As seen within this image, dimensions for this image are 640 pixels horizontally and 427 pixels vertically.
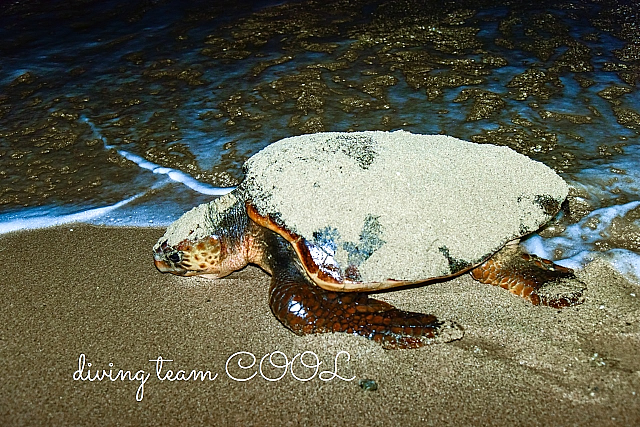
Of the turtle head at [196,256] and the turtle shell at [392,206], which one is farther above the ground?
the turtle shell at [392,206]

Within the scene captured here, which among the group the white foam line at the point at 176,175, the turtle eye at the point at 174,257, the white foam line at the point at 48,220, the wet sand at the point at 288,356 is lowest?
the white foam line at the point at 176,175

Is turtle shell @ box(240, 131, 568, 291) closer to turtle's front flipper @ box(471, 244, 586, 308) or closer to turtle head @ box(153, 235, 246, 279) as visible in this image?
turtle's front flipper @ box(471, 244, 586, 308)

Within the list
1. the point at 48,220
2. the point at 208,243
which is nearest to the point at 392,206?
the point at 208,243

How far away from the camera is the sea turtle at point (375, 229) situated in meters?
2.21

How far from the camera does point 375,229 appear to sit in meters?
2.22

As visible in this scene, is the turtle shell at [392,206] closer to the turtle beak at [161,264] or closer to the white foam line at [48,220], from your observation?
the turtle beak at [161,264]

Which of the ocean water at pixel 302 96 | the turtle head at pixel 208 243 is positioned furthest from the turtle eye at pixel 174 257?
the ocean water at pixel 302 96

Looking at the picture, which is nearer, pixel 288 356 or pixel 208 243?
pixel 288 356

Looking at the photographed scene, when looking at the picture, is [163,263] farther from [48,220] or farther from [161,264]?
[48,220]

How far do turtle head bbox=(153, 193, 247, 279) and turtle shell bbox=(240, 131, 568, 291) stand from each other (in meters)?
0.17

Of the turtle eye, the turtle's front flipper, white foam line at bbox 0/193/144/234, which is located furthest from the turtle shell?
white foam line at bbox 0/193/144/234

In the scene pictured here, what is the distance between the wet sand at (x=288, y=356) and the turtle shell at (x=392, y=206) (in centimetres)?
31

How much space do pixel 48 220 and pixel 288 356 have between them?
2053 mm

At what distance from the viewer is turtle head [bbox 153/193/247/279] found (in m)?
2.58
